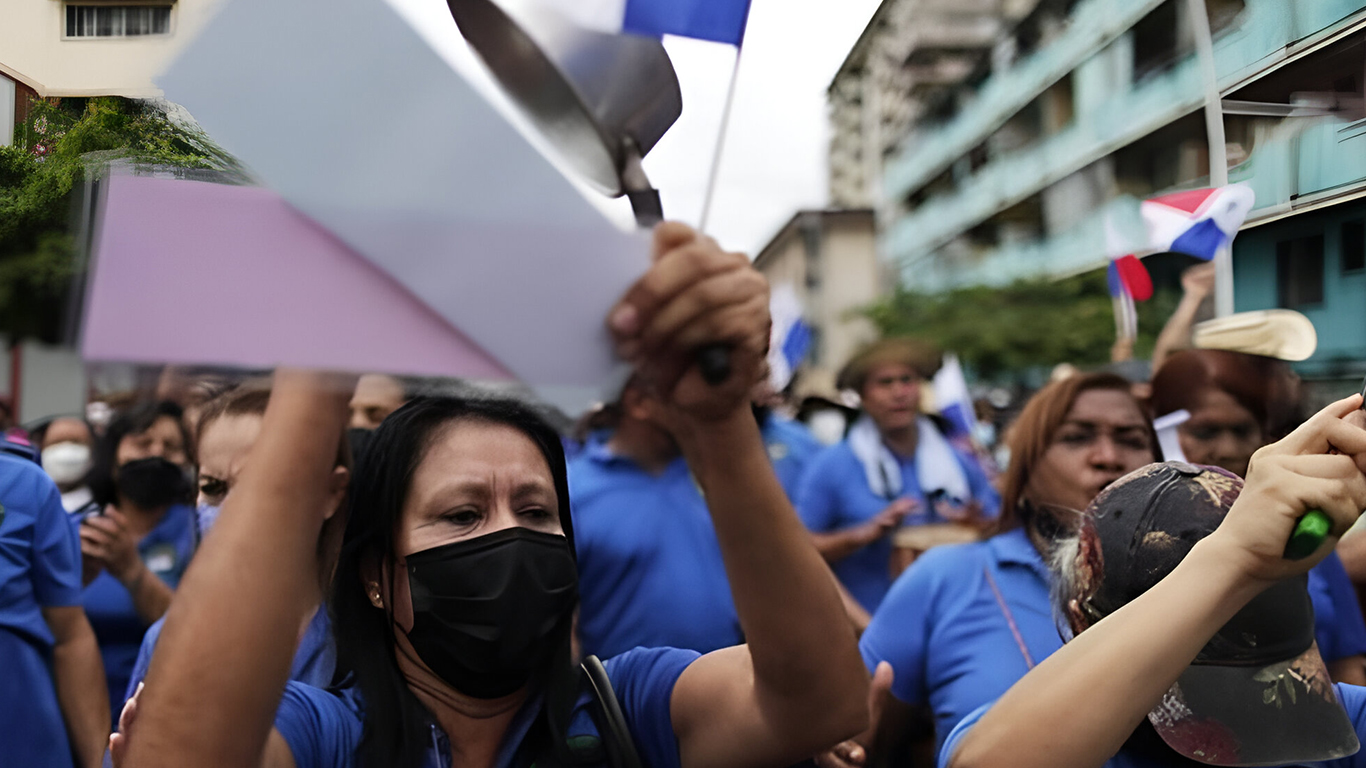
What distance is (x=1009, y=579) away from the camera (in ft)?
6.86

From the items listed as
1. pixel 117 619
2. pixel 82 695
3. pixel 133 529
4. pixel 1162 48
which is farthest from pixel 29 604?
pixel 1162 48

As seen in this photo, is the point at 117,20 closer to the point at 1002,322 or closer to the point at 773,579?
the point at 773,579

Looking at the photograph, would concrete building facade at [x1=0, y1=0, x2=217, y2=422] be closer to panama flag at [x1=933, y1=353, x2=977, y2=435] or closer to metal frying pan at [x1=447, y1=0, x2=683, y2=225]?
metal frying pan at [x1=447, y1=0, x2=683, y2=225]

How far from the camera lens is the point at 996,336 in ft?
70.7

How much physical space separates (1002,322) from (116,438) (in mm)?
20483

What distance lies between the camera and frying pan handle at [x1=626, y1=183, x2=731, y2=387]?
3.03 feet

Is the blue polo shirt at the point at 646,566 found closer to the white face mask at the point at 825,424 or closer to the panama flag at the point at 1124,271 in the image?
the panama flag at the point at 1124,271

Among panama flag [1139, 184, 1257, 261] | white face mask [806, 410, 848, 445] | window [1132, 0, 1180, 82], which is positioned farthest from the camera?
white face mask [806, 410, 848, 445]

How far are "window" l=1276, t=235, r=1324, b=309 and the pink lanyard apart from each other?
0.75 metres

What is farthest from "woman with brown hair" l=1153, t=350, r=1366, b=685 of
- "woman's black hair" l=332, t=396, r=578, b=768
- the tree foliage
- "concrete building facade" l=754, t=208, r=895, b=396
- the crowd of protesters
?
"concrete building facade" l=754, t=208, r=895, b=396

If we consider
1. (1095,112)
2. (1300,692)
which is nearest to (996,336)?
(1095,112)

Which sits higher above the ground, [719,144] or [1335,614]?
[719,144]

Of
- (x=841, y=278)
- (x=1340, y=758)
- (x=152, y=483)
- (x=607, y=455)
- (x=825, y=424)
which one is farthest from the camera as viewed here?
(x=841, y=278)

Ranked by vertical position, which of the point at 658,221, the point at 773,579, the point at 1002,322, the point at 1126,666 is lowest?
the point at 1126,666
